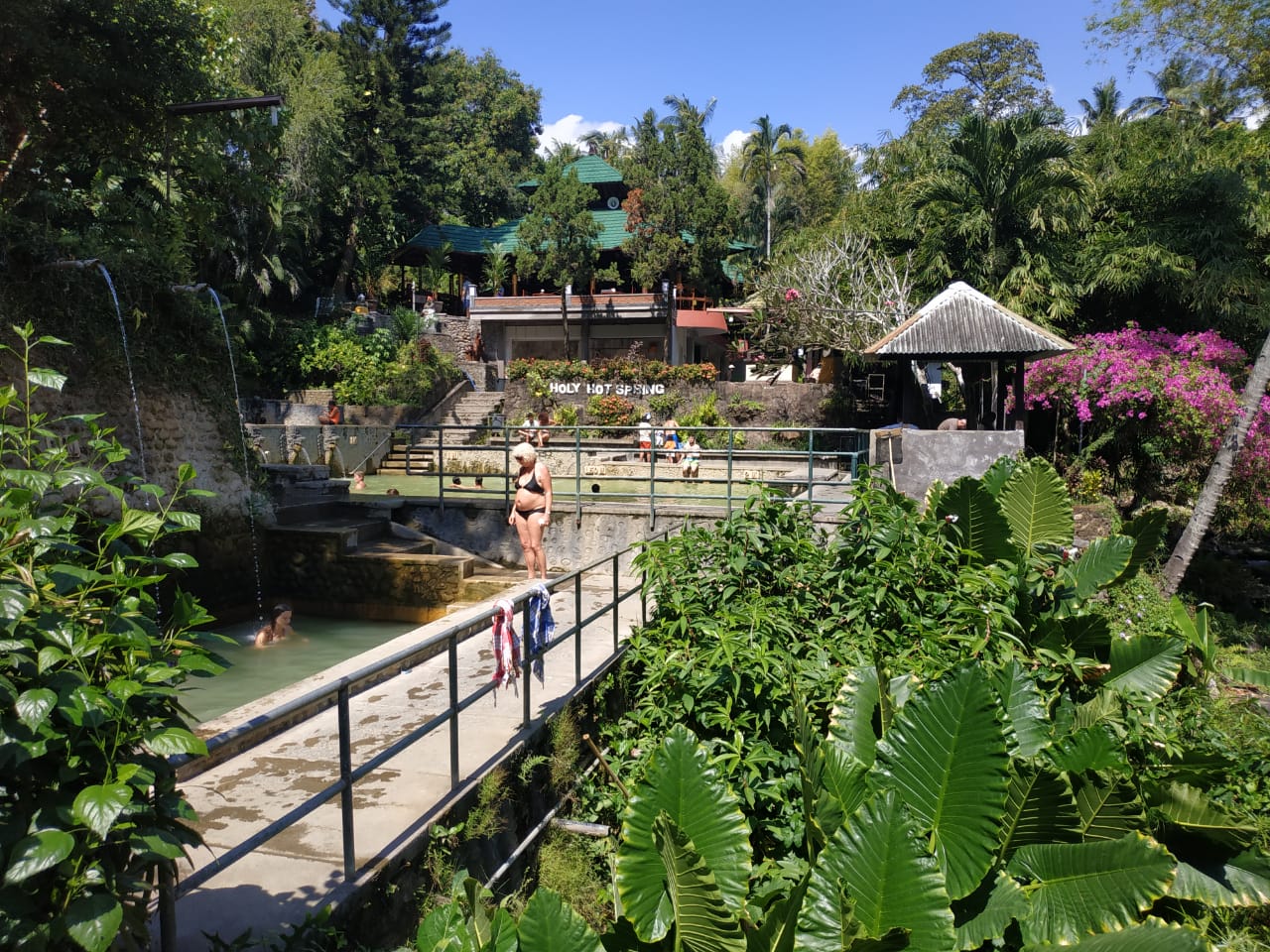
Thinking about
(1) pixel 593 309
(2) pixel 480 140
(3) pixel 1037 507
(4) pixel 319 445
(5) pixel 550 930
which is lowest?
(5) pixel 550 930

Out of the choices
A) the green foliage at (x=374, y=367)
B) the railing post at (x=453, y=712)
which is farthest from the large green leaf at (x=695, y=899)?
the green foliage at (x=374, y=367)

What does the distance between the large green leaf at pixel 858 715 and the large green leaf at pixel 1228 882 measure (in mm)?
1736

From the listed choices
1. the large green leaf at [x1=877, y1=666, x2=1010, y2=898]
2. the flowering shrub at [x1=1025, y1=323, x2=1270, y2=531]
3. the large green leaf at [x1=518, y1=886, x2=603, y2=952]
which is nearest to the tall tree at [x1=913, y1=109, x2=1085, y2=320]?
the flowering shrub at [x1=1025, y1=323, x2=1270, y2=531]

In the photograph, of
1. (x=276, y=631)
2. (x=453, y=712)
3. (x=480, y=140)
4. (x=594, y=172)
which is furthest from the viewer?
(x=480, y=140)

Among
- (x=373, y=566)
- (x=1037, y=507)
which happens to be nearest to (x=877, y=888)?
(x=1037, y=507)

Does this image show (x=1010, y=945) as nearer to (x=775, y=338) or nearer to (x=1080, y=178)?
(x=1080, y=178)

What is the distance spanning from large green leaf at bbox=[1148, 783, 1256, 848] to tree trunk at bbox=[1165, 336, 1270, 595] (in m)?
7.54

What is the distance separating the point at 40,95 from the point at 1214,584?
16.9m

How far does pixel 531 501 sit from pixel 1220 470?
8606 mm

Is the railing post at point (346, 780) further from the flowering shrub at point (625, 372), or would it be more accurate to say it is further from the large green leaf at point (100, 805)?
the flowering shrub at point (625, 372)

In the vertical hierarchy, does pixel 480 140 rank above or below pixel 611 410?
above

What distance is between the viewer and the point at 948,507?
19.9 feet

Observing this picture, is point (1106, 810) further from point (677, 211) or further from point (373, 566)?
point (677, 211)

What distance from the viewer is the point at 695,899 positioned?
2848mm
